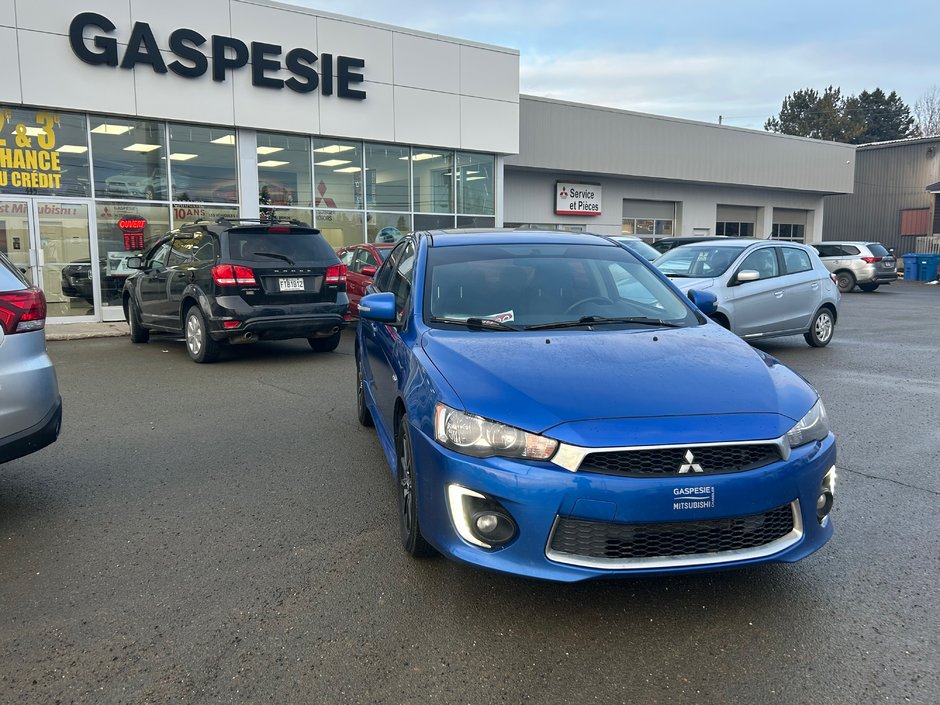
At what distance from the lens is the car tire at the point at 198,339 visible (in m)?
9.12

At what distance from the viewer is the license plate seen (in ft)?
29.5

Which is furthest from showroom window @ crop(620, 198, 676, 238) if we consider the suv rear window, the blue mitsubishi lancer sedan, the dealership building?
the blue mitsubishi lancer sedan

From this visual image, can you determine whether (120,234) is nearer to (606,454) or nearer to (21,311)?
(21,311)

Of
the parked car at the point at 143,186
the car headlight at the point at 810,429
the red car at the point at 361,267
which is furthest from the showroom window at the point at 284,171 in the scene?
the car headlight at the point at 810,429

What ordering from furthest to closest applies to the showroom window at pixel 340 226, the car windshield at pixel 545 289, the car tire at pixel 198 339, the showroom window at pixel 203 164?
1. the showroom window at pixel 340 226
2. the showroom window at pixel 203 164
3. the car tire at pixel 198 339
4. the car windshield at pixel 545 289

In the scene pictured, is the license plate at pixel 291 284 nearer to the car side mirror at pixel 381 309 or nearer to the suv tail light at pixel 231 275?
the suv tail light at pixel 231 275

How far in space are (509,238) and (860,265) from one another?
24205mm

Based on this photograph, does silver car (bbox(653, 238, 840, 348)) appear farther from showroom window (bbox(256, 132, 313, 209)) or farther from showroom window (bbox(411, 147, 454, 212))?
showroom window (bbox(256, 132, 313, 209))

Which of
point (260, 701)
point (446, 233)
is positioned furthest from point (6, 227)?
point (260, 701)

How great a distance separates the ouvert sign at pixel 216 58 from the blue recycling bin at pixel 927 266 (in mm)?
26441

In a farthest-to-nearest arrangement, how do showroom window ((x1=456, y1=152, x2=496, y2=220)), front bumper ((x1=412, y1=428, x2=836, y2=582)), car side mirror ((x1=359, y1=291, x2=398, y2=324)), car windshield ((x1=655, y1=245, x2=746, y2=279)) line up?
showroom window ((x1=456, y1=152, x2=496, y2=220)), car windshield ((x1=655, y1=245, x2=746, y2=279)), car side mirror ((x1=359, y1=291, x2=398, y2=324)), front bumper ((x1=412, y1=428, x2=836, y2=582))

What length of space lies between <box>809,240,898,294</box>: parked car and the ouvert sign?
56.3ft

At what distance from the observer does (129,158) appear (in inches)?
579

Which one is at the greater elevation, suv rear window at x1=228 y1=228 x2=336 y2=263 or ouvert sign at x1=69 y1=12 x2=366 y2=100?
ouvert sign at x1=69 y1=12 x2=366 y2=100
